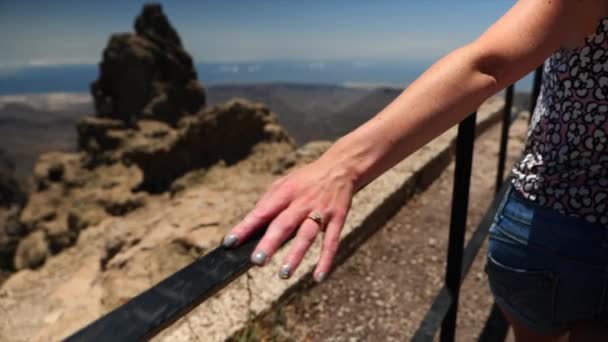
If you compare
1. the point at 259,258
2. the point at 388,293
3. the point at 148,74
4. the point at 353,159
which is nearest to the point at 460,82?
the point at 353,159

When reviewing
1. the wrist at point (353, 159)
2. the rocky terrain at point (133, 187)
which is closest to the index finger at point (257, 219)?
the wrist at point (353, 159)

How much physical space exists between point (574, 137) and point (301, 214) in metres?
0.73

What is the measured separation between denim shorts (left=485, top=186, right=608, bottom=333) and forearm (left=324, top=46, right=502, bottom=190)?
486 mm

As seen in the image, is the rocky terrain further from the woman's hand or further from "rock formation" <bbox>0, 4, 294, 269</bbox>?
the woman's hand

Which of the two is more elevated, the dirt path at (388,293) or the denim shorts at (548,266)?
the denim shorts at (548,266)

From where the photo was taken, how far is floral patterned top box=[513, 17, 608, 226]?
111 centimetres

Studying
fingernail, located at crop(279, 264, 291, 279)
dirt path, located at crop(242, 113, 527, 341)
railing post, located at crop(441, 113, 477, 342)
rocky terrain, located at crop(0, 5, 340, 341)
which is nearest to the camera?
fingernail, located at crop(279, 264, 291, 279)

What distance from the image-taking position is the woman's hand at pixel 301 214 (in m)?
0.76

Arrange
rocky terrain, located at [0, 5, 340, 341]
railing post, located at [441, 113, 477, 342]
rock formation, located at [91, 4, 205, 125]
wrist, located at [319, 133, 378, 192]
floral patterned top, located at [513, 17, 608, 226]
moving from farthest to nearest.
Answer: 1. rock formation, located at [91, 4, 205, 125]
2. rocky terrain, located at [0, 5, 340, 341]
3. railing post, located at [441, 113, 477, 342]
4. floral patterned top, located at [513, 17, 608, 226]
5. wrist, located at [319, 133, 378, 192]

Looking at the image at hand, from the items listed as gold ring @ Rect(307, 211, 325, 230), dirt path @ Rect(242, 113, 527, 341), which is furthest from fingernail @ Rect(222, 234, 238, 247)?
dirt path @ Rect(242, 113, 527, 341)

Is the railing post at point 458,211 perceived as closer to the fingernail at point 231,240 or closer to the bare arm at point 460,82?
the bare arm at point 460,82

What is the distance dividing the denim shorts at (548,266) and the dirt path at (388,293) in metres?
1.34

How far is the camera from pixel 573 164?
3.93ft

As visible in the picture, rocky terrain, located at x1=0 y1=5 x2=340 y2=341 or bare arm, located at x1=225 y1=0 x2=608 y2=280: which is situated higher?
bare arm, located at x1=225 y1=0 x2=608 y2=280
